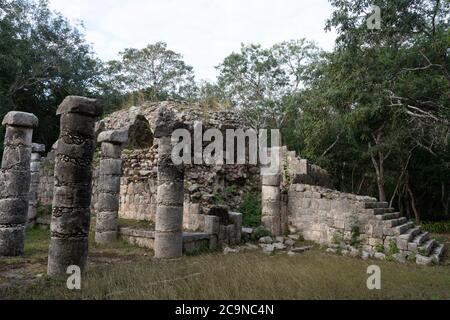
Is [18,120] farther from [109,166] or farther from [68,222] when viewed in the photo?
[68,222]

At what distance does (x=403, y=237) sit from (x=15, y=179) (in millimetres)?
9820

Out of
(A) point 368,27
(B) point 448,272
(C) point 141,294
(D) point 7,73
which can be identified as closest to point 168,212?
(C) point 141,294

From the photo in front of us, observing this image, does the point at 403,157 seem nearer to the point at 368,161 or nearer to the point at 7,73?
the point at 368,161

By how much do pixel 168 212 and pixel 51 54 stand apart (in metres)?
18.1

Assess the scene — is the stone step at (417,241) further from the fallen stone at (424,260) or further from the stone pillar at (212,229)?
the stone pillar at (212,229)

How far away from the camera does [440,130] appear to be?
13.2 meters

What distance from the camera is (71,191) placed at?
6898 mm

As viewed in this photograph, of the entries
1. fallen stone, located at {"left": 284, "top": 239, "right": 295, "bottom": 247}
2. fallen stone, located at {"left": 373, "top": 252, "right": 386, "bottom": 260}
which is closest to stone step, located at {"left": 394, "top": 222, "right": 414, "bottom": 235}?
fallen stone, located at {"left": 373, "top": 252, "right": 386, "bottom": 260}

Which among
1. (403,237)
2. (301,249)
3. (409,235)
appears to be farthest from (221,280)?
(409,235)

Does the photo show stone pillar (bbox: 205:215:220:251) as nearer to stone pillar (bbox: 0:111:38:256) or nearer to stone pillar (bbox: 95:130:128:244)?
stone pillar (bbox: 95:130:128:244)

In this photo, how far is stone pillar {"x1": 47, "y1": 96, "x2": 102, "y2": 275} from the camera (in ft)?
22.4

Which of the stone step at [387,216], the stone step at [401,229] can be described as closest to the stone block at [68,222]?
the stone step at [387,216]

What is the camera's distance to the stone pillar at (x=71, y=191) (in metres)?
6.82

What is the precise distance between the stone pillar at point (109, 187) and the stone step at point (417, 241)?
7928mm
